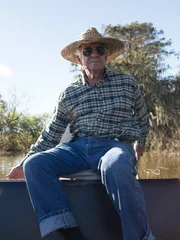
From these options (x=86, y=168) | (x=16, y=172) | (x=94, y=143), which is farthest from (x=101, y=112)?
(x=16, y=172)

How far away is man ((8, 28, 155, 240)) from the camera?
169cm

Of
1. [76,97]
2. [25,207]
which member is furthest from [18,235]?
[76,97]

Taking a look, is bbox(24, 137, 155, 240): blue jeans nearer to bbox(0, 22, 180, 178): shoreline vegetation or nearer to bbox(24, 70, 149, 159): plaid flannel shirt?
bbox(24, 70, 149, 159): plaid flannel shirt

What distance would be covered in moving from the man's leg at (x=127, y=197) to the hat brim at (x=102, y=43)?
36.3 inches

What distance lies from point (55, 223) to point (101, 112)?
0.71 meters

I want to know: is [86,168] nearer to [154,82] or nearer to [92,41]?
[92,41]

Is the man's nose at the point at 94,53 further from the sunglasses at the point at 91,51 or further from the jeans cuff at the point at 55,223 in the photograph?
the jeans cuff at the point at 55,223

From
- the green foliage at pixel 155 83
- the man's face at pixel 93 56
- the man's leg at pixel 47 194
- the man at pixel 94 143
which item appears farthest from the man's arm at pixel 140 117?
the green foliage at pixel 155 83

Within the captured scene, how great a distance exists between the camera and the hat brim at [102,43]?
239 centimetres

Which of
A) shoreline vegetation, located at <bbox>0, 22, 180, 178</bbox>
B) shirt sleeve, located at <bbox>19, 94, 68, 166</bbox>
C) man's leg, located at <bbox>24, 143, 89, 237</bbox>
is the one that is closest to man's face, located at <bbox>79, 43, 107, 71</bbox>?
shirt sleeve, located at <bbox>19, 94, 68, 166</bbox>

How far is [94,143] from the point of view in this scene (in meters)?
2.07

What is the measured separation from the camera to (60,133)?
2375mm

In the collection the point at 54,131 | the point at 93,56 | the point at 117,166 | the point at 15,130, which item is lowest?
the point at 15,130

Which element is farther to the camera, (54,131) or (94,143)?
(54,131)
